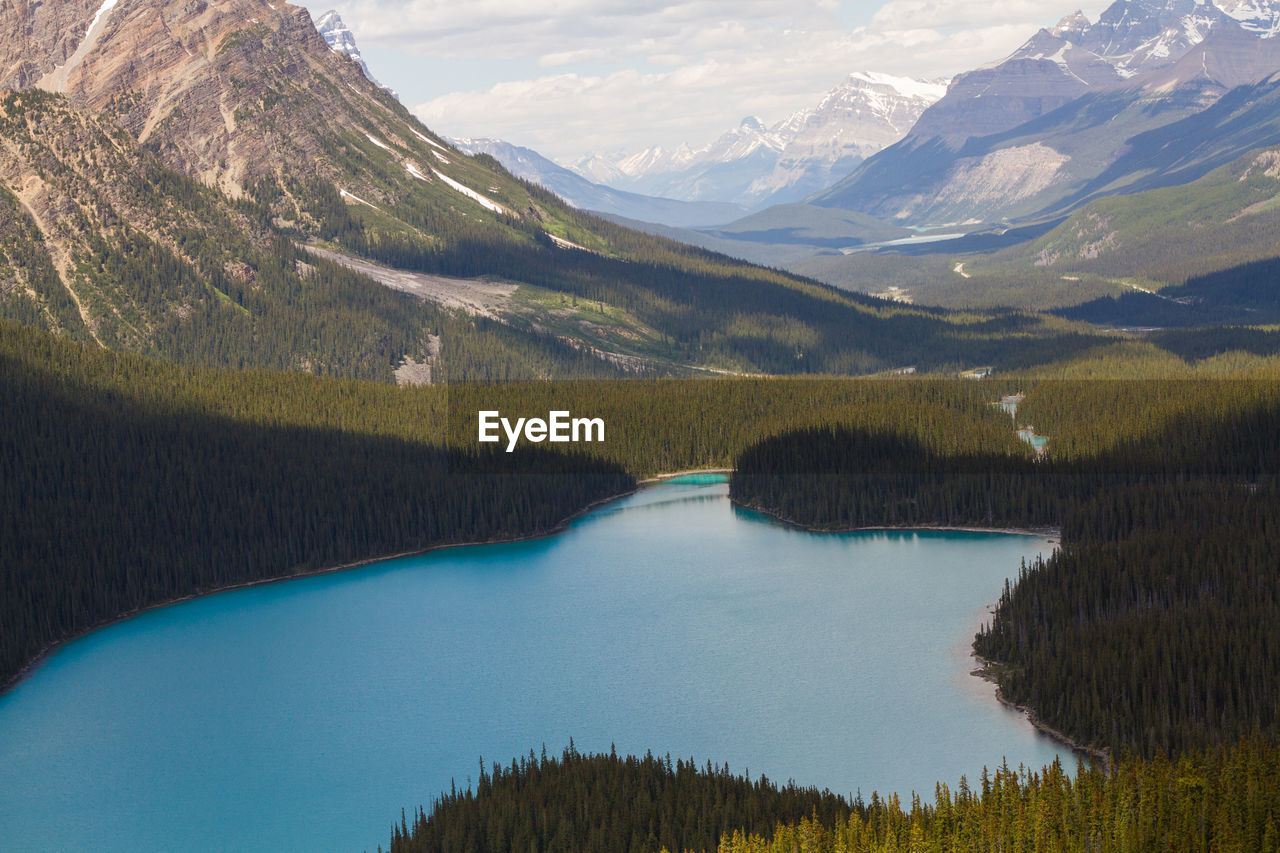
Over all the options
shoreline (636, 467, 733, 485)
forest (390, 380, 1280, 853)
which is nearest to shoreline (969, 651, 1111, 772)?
forest (390, 380, 1280, 853)

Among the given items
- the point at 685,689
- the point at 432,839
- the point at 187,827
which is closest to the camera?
the point at 432,839

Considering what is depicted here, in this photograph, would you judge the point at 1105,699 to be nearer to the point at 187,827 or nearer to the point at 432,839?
the point at 432,839

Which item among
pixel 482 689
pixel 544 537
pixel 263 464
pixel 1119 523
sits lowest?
pixel 482 689

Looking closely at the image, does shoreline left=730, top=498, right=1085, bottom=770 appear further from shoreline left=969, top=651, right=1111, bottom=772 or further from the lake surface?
the lake surface

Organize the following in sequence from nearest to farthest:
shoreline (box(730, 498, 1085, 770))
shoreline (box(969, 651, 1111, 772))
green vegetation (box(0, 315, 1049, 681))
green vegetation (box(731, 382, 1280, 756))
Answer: shoreline (box(969, 651, 1111, 772)) → shoreline (box(730, 498, 1085, 770)) → green vegetation (box(731, 382, 1280, 756)) → green vegetation (box(0, 315, 1049, 681))

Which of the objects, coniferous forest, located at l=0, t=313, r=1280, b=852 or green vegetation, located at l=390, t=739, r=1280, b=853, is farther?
coniferous forest, located at l=0, t=313, r=1280, b=852

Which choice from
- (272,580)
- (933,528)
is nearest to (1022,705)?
(933,528)

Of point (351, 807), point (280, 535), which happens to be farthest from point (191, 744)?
point (280, 535)

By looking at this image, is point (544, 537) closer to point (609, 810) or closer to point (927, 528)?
point (927, 528)
